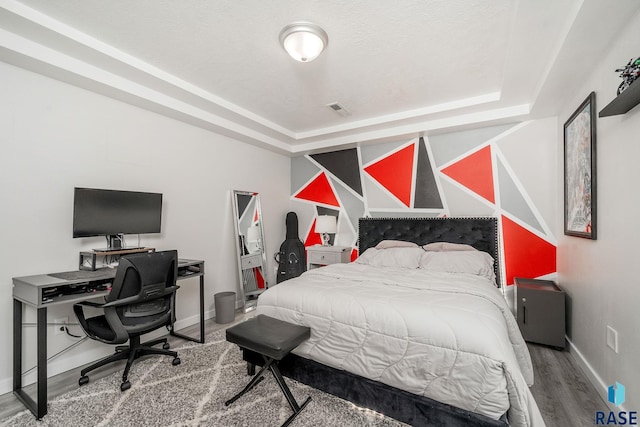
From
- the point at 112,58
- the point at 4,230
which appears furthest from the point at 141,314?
the point at 112,58

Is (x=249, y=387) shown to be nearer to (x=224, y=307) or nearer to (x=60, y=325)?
(x=224, y=307)

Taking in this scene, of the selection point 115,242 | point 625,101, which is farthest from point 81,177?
point 625,101

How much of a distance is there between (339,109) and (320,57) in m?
1.11

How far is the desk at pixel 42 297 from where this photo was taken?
1886mm

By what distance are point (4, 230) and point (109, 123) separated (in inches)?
47.3

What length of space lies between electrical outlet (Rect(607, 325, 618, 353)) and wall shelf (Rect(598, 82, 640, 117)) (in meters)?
1.40

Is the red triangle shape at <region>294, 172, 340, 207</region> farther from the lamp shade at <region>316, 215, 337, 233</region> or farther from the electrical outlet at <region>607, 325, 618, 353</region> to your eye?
the electrical outlet at <region>607, 325, 618, 353</region>

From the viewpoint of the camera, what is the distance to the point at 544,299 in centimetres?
281

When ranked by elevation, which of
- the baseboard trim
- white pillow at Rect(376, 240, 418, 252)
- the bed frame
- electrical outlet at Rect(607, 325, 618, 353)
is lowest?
the baseboard trim

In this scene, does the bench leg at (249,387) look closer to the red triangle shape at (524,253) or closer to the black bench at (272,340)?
the black bench at (272,340)

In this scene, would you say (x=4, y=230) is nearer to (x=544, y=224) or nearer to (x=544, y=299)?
(x=544, y=299)

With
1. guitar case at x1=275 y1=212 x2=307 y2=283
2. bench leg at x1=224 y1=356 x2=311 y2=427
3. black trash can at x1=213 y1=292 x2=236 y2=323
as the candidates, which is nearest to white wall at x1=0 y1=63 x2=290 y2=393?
black trash can at x1=213 y1=292 x2=236 y2=323

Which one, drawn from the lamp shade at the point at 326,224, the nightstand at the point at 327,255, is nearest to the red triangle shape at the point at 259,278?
the nightstand at the point at 327,255

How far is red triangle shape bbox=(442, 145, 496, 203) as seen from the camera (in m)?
3.58
